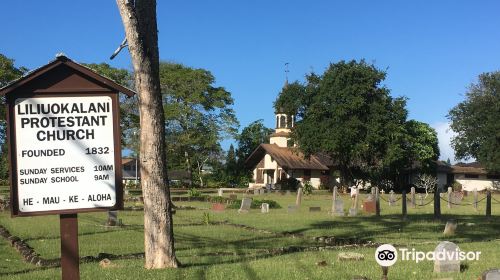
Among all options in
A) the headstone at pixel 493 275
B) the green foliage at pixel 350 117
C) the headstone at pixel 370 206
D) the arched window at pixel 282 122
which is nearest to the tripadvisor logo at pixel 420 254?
the headstone at pixel 493 275

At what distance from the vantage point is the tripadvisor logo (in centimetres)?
708

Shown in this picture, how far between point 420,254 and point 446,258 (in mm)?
2382

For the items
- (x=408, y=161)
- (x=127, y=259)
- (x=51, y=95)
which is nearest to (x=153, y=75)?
(x=51, y=95)

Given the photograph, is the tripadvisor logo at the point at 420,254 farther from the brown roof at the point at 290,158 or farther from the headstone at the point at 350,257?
the brown roof at the point at 290,158

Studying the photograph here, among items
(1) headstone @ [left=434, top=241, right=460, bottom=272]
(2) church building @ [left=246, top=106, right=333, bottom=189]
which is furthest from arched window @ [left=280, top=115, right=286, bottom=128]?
(1) headstone @ [left=434, top=241, right=460, bottom=272]

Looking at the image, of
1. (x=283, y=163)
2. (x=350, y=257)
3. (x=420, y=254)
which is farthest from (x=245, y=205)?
(x=283, y=163)

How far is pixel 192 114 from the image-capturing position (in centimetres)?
6594

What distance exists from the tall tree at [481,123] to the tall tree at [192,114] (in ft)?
85.2

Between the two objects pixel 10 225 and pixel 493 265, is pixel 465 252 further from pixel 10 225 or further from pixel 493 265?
pixel 10 225

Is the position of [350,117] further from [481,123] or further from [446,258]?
[446,258]

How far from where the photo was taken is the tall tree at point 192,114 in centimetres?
6519

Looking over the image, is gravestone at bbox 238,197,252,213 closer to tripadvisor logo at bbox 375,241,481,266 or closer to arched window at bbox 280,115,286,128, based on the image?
tripadvisor logo at bbox 375,241,481,266

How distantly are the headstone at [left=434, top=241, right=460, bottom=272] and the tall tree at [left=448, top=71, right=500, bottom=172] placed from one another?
56.7 metres

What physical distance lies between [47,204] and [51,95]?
1247 millimetres
